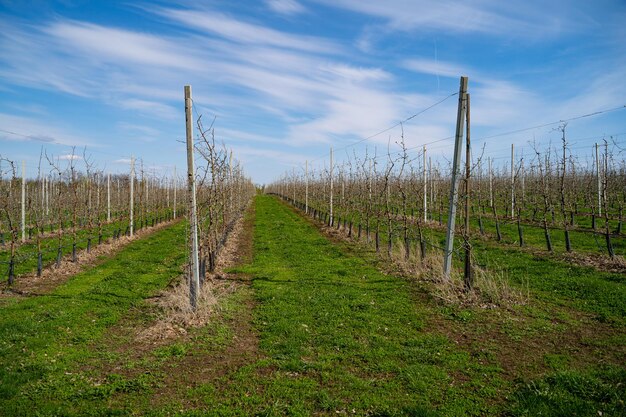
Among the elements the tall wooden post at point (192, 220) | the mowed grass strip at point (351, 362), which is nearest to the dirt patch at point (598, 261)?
the mowed grass strip at point (351, 362)

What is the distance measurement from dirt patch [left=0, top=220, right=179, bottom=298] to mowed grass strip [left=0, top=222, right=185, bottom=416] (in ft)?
1.29

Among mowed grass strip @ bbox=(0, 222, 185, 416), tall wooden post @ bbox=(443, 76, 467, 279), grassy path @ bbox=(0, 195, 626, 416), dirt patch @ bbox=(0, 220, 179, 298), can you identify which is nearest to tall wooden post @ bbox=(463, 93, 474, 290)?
tall wooden post @ bbox=(443, 76, 467, 279)

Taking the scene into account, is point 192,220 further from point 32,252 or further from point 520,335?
point 32,252

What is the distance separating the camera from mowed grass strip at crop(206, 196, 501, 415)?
162 inches

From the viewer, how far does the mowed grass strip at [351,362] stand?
411cm

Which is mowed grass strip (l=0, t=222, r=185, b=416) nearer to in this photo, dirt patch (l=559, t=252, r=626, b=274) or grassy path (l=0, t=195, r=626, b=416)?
grassy path (l=0, t=195, r=626, b=416)

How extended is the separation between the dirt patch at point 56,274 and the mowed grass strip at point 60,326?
393 millimetres

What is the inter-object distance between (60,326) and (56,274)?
4909mm

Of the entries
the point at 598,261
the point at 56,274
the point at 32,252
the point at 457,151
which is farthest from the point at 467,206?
the point at 32,252

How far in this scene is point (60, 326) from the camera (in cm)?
631

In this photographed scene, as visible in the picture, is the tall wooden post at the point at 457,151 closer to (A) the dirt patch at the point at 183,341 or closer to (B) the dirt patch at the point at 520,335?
(B) the dirt patch at the point at 520,335

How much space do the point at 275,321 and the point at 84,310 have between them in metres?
3.52

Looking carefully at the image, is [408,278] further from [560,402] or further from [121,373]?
[121,373]

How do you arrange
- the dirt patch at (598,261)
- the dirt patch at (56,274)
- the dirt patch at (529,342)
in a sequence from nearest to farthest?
the dirt patch at (529,342)
the dirt patch at (56,274)
the dirt patch at (598,261)
